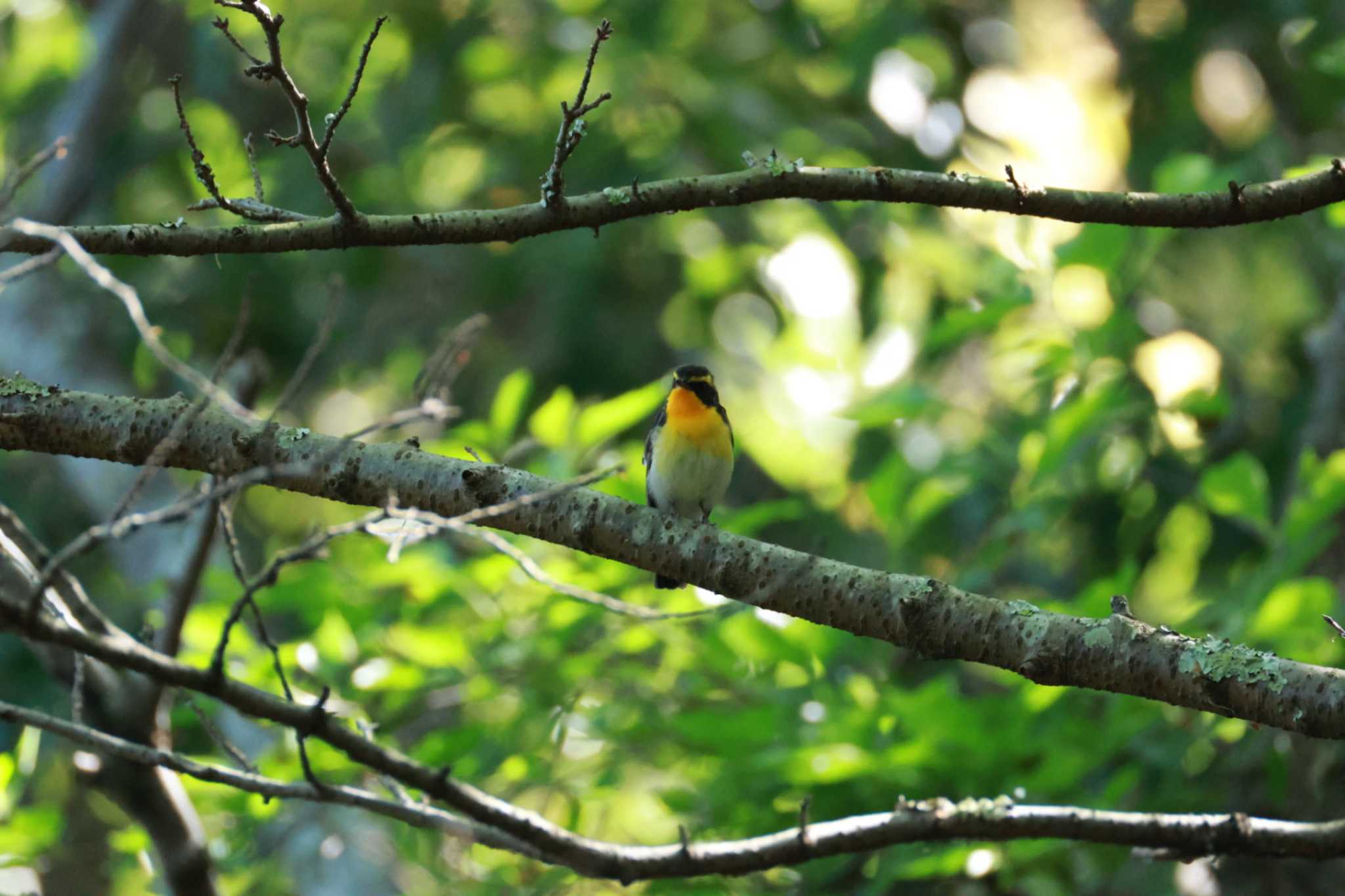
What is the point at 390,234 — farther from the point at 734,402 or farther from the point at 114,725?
the point at 734,402

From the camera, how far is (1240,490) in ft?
15.0

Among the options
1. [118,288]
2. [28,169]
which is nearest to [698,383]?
[28,169]

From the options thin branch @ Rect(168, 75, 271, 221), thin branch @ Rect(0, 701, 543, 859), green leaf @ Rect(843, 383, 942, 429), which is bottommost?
thin branch @ Rect(0, 701, 543, 859)

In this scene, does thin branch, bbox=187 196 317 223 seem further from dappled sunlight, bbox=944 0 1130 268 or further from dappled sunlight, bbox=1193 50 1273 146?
dappled sunlight, bbox=1193 50 1273 146

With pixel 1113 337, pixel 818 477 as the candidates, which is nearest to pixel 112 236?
pixel 1113 337

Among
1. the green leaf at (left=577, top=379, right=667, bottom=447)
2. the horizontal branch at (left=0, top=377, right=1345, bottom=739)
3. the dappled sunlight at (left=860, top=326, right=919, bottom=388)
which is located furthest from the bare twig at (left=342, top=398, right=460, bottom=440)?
the dappled sunlight at (left=860, top=326, right=919, bottom=388)

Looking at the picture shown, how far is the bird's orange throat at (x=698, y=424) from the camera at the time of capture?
539 centimetres

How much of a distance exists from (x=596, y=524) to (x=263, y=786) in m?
1.03

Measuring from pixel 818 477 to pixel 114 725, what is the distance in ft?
13.7

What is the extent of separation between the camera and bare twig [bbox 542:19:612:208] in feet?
9.06

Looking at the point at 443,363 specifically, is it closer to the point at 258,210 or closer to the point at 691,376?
the point at 258,210

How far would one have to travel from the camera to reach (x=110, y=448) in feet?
9.89

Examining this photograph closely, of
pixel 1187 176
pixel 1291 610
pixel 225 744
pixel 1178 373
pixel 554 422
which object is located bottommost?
pixel 225 744

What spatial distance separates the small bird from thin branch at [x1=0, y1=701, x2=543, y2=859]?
2065 millimetres
